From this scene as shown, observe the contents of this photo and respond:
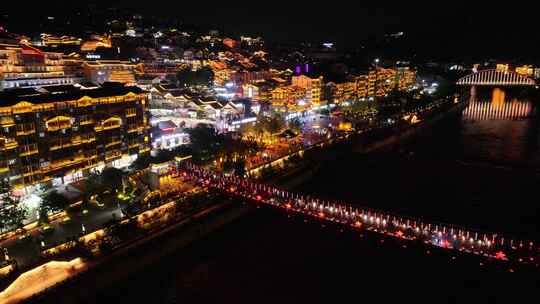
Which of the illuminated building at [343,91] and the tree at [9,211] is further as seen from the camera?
the illuminated building at [343,91]

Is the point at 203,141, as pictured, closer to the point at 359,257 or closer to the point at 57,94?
the point at 57,94

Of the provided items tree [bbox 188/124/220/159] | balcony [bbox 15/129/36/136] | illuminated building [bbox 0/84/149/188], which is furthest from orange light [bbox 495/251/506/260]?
balcony [bbox 15/129/36/136]

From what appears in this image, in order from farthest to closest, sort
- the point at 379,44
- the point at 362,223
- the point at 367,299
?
1. the point at 379,44
2. the point at 362,223
3. the point at 367,299

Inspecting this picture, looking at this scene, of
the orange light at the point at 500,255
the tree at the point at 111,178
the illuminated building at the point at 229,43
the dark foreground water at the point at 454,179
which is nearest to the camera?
the orange light at the point at 500,255

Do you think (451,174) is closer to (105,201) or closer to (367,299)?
(367,299)

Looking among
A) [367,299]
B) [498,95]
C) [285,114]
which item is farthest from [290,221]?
[498,95]

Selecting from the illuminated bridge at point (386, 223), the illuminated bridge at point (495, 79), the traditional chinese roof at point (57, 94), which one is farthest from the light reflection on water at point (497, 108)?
the traditional chinese roof at point (57, 94)

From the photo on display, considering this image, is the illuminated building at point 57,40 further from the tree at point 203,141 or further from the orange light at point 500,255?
the orange light at point 500,255
